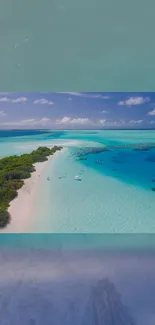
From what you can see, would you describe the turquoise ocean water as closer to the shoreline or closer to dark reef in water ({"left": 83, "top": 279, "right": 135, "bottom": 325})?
the shoreline

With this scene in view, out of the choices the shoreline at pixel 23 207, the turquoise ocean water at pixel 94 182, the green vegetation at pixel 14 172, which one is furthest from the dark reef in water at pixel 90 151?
the shoreline at pixel 23 207

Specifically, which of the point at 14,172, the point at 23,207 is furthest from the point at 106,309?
the point at 14,172

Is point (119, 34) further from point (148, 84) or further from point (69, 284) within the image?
point (69, 284)

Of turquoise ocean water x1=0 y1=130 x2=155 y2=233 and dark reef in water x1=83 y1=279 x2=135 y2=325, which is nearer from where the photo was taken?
Answer: dark reef in water x1=83 y1=279 x2=135 y2=325

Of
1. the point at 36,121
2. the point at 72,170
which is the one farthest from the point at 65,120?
the point at 72,170

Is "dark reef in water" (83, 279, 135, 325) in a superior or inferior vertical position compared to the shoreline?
inferior

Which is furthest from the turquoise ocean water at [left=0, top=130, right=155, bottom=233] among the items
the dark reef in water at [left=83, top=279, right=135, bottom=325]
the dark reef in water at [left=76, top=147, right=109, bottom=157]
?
the dark reef in water at [left=83, top=279, right=135, bottom=325]

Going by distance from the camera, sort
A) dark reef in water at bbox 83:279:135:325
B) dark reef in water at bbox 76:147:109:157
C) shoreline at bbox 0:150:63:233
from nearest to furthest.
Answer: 1. dark reef in water at bbox 83:279:135:325
2. shoreline at bbox 0:150:63:233
3. dark reef in water at bbox 76:147:109:157
